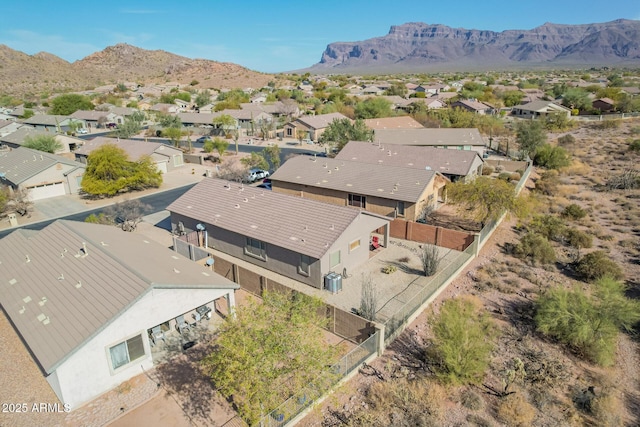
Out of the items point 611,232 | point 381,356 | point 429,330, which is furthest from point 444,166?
point 381,356

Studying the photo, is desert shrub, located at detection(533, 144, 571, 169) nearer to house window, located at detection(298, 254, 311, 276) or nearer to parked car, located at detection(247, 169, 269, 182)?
parked car, located at detection(247, 169, 269, 182)

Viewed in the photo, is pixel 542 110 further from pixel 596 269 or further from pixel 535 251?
pixel 596 269

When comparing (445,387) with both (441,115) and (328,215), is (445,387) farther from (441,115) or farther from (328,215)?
(441,115)

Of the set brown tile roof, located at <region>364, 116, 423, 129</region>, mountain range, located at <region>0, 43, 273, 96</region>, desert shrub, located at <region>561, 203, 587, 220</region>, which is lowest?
desert shrub, located at <region>561, 203, 587, 220</region>

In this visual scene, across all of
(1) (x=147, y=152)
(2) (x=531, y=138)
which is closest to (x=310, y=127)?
(1) (x=147, y=152)

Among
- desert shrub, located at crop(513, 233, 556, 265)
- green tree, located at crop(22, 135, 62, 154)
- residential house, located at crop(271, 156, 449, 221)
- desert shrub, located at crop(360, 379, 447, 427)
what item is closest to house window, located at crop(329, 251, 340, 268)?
desert shrub, located at crop(360, 379, 447, 427)

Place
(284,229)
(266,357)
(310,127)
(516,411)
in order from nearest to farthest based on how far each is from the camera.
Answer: (266,357) < (516,411) < (284,229) < (310,127)
